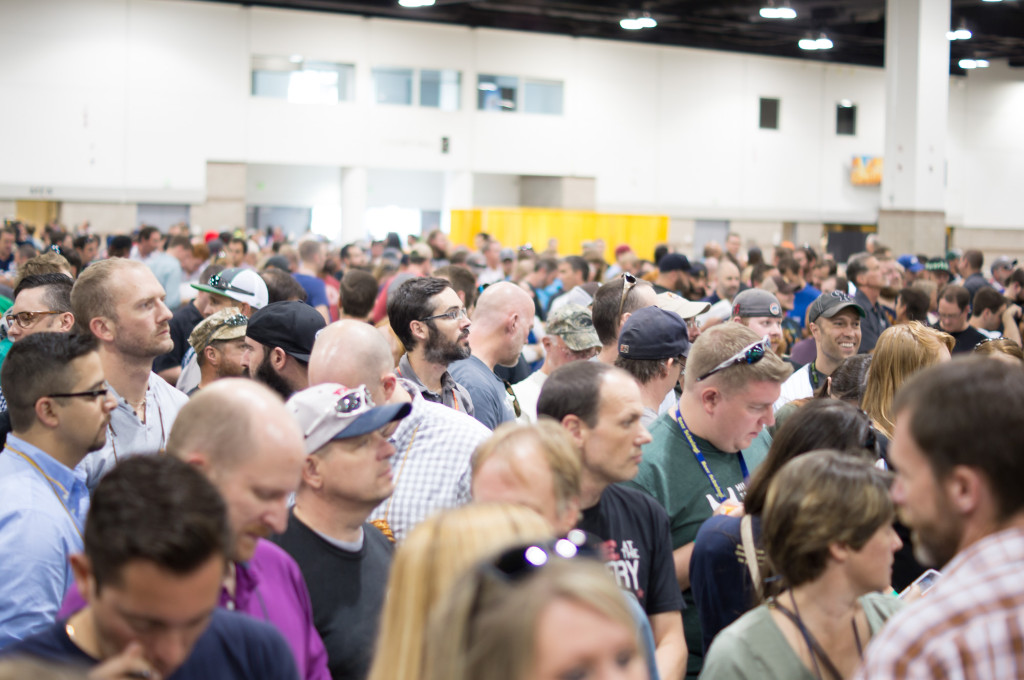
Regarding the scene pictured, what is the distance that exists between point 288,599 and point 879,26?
86.0 ft

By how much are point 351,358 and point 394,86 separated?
22444mm

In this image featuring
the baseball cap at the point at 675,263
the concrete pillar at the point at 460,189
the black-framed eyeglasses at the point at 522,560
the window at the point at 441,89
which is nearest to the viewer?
the black-framed eyeglasses at the point at 522,560

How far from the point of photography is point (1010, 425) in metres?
1.64

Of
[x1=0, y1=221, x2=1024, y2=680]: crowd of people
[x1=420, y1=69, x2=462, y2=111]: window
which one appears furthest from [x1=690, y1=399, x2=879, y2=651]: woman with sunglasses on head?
[x1=420, y1=69, x2=462, y2=111]: window

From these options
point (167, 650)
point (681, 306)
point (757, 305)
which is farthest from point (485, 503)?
point (757, 305)

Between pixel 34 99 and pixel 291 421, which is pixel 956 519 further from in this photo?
pixel 34 99

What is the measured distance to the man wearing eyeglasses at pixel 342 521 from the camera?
2.53m

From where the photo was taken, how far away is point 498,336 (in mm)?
4953

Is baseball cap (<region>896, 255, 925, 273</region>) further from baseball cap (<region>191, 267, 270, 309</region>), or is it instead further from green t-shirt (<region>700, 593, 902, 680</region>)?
green t-shirt (<region>700, 593, 902, 680</region>)

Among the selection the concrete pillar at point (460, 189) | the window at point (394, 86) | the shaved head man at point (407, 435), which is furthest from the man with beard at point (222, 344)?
the concrete pillar at point (460, 189)

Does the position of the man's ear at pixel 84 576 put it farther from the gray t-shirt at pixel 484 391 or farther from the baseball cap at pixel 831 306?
the baseball cap at pixel 831 306

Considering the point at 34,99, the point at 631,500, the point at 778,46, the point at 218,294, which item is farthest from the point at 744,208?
the point at 631,500

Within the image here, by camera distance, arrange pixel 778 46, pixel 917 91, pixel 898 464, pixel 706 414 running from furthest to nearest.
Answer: pixel 778 46 < pixel 917 91 < pixel 706 414 < pixel 898 464

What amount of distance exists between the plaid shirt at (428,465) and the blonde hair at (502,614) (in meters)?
1.49
